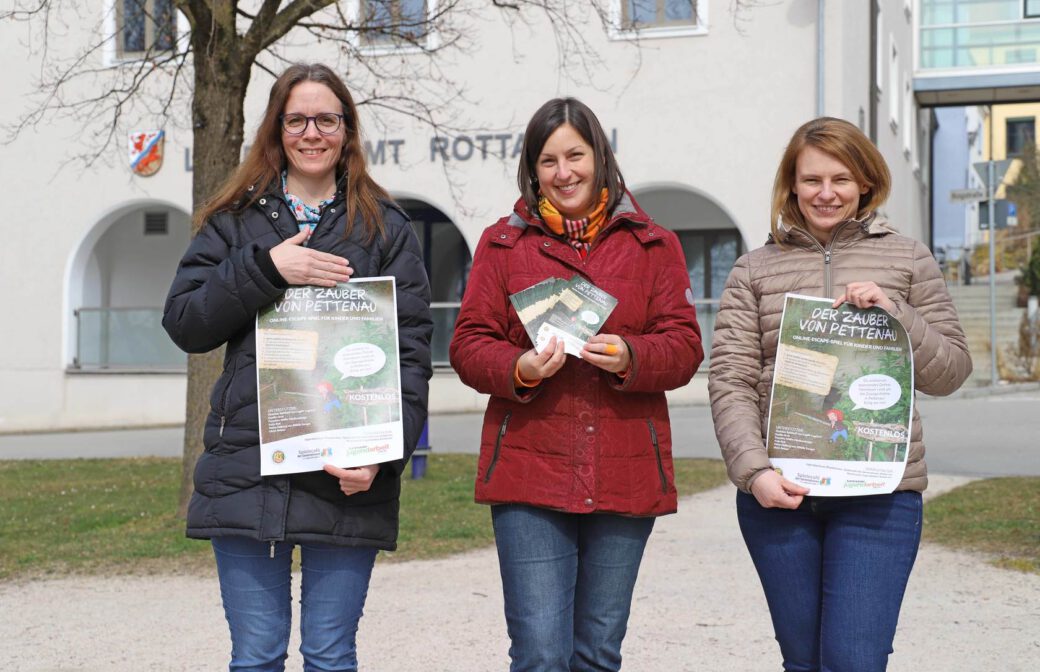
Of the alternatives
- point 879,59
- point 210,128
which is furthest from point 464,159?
point 210,128

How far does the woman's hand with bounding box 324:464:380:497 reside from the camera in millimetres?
3111

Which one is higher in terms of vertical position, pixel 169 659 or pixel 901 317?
pixel 901 317

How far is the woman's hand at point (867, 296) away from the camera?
305cm

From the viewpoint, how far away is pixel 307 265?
3.13m

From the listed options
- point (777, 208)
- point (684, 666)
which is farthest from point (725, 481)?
point (777, 208)

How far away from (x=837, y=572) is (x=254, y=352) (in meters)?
1.68

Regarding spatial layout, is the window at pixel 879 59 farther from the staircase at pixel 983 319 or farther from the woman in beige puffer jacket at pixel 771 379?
the woman in beige puffer jacket at pixel 771 379

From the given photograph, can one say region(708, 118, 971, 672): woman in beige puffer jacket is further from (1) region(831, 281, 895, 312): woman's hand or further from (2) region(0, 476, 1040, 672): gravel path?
(2) region(0, 476, 1040, 672): gravel path

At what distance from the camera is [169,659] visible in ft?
17.2

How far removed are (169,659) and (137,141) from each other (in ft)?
54.4

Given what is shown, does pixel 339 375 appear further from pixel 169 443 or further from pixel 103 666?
pixel 169 443

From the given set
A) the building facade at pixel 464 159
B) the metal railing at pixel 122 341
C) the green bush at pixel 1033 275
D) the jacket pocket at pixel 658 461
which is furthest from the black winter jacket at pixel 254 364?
the green bush at pixel 1033 275

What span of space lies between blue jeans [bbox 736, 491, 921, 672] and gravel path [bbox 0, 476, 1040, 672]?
1920 millimetres

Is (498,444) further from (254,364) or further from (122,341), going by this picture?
(122,341)
